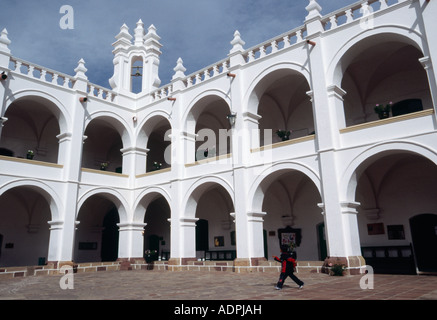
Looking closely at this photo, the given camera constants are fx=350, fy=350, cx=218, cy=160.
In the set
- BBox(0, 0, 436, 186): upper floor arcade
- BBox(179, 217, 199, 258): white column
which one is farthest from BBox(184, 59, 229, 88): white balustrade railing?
BBox(179, 217, 199, 258): white column

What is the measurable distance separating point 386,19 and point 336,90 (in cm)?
265

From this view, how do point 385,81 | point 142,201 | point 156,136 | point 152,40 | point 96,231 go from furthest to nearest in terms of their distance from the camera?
point 156,136, point 152,40, point 96,231, point 142,201, point 385,81

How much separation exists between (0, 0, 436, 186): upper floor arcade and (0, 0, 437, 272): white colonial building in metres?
0.06

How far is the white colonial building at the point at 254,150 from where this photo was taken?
11492 millimetres

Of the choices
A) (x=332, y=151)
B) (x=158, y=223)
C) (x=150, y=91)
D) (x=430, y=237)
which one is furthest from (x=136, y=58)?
(x=430, y=237)

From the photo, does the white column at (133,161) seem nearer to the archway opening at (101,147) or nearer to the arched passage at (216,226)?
the archway opening at (101,147)

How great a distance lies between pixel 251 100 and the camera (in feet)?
47.9

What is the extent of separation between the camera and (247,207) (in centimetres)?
1371

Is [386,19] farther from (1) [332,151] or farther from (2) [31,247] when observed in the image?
(2) [31,247]

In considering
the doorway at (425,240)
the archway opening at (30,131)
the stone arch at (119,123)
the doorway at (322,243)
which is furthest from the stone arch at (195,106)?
the doorway at (425,240)

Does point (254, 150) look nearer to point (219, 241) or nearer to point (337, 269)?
point (337, 269)

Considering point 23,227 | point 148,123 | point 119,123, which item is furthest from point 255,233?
point 23,227

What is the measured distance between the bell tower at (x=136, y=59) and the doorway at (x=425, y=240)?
577 inches

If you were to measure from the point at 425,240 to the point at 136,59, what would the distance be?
17.8 meters
